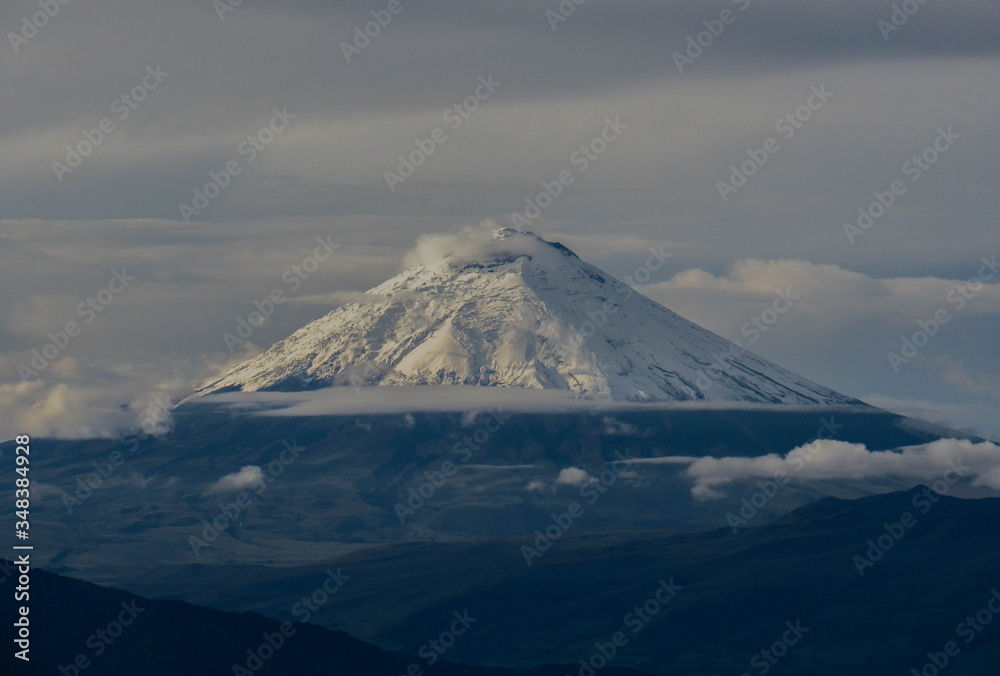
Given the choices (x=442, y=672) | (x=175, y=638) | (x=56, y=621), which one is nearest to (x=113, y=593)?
(x=56, y=621)

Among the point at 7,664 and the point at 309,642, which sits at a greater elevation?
the point at 309,642

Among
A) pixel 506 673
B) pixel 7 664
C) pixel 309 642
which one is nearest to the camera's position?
pixel 7 664

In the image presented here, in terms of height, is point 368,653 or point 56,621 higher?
point 368,653

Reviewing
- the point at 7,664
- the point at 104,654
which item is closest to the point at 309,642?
the point at 104,654

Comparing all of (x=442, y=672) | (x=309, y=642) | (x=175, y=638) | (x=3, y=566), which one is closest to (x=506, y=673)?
(x=442, y=672)

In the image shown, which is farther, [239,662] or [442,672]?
[442,672]

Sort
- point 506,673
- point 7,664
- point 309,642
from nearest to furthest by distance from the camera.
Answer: point 7,664 < point 309,642 < point 506,673

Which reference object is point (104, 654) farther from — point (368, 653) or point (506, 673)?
point (506, 673)

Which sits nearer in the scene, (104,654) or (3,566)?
(104,654)

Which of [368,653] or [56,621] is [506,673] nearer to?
[368,653]
